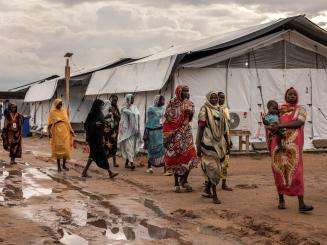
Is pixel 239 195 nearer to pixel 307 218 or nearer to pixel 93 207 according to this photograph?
pixel 307 218

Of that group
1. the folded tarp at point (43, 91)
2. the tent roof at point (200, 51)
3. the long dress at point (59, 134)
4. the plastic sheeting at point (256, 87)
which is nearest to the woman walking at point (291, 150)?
the long dress at point (59, 134)

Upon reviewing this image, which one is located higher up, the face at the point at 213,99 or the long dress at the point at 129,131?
the face at the point at 213,99

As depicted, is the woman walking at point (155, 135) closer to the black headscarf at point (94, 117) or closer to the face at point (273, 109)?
the black headscarf at point (94, 117)

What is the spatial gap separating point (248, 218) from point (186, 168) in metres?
2.25

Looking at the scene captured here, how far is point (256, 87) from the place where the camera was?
15.1 metres

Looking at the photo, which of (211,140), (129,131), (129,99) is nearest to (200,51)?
(129,99)

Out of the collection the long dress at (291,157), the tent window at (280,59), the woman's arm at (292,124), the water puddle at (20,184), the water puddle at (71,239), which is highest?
the tent window at (280,59)

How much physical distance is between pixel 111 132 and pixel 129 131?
484 millimetres

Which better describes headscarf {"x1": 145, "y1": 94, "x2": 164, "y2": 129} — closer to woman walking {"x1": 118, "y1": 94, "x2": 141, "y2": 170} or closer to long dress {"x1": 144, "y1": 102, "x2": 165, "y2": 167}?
long dress {"x1": 144, "y1": 102, "x2": 165, "y2": 167}

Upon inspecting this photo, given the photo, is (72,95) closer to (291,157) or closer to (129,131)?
(129,131)

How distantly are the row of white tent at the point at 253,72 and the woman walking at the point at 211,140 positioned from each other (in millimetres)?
5954

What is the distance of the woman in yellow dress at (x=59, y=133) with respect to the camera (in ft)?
38.0

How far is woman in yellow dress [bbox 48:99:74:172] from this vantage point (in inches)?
456

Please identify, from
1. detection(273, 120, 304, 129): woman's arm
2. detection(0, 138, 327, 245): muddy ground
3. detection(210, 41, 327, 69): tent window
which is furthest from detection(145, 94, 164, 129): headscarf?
detection(273, 120, 304, 129): woman's arm
